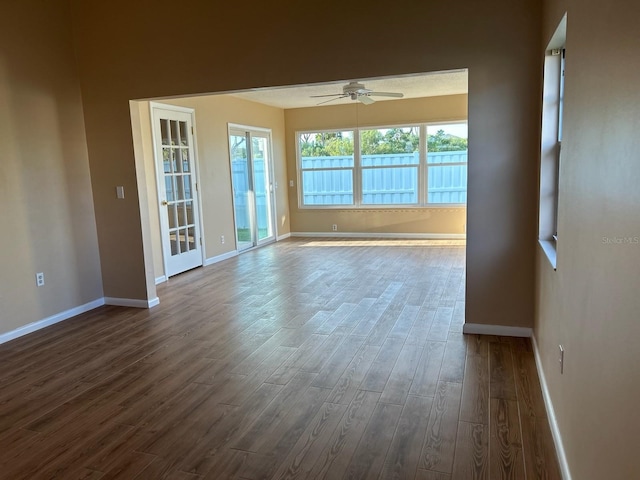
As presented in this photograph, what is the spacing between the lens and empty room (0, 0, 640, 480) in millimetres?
1714

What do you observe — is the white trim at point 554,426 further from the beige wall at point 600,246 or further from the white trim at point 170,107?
the white trim at point 170,107

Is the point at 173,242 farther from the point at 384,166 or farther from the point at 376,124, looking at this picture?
the point at 376,124

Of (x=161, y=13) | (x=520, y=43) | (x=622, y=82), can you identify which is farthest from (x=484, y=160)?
(x=161, y=13)

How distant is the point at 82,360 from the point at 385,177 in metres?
6.49

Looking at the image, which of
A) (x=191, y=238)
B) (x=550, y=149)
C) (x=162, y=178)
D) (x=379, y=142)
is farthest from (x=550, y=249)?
(x=379, y=142)

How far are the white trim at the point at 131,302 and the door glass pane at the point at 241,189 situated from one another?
2.90 metres

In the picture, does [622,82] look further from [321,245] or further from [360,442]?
[321,245]

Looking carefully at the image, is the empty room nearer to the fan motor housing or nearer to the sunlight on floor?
the fan motor housing

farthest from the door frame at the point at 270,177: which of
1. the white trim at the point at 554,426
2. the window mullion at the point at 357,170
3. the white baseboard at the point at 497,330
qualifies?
the white trim at the point at 554,426

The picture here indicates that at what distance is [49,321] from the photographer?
4.27 meters

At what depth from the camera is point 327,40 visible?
369 centimetres

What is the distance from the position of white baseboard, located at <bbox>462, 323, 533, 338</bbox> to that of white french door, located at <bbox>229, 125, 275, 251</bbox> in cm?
473

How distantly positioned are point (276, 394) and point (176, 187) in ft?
13.4

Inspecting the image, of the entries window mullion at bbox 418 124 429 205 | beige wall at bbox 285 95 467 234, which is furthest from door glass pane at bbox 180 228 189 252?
window mullion at bbox 418 124 429 205
